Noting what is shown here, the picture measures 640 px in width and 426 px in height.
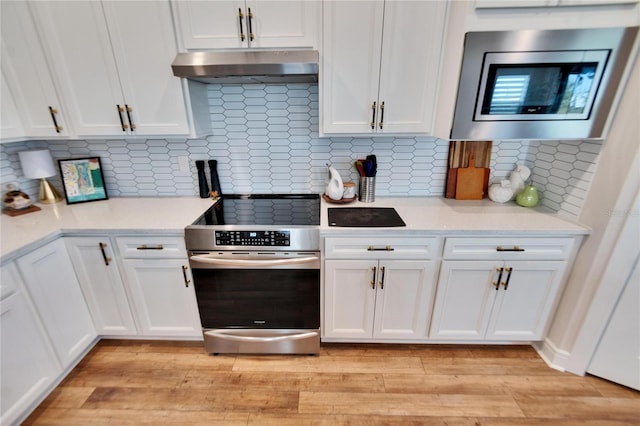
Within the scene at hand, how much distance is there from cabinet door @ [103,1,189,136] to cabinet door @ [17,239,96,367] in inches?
34.1

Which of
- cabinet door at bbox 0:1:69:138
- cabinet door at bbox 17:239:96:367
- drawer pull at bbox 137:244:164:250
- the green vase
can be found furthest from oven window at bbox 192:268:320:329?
the green vase

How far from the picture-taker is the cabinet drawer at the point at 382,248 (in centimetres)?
164

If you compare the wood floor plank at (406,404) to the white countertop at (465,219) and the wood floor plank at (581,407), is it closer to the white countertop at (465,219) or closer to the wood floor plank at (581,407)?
the wood floor plank at (581,407)

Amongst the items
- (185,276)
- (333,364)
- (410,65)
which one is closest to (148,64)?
(185,276)

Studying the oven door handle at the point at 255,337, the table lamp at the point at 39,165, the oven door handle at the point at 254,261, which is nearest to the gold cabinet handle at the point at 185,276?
the oven door handle at the point at 254,261

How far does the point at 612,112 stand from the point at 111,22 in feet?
8.81

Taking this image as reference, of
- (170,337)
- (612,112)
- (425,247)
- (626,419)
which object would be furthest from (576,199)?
(170,337)

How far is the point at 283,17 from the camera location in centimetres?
152

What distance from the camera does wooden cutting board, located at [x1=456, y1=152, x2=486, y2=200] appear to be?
2023 mm

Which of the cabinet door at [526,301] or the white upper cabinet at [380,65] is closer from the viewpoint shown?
the white upper cabinet at [380,65]

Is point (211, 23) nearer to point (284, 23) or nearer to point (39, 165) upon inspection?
point (284, 23)

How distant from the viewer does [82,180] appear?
204cm

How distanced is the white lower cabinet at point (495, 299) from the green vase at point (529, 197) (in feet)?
1.41

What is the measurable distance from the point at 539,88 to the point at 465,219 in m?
0.77
